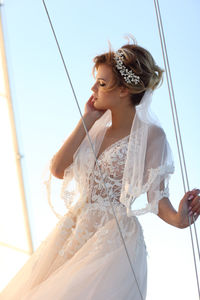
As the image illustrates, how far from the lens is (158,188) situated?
123 cm

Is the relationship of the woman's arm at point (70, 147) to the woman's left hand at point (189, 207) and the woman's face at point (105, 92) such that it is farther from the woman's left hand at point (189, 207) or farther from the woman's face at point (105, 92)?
the woman's left hand at point (189, 207)

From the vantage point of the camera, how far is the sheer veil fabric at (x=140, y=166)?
1241 mm

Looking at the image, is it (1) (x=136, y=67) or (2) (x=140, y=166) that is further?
(1) (x=136, y=67)

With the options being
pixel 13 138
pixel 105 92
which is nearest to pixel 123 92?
pixel 105 92

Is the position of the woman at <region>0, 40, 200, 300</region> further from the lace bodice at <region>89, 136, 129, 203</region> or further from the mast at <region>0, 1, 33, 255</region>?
the mast at <region>0, 1, 33, 255</region>

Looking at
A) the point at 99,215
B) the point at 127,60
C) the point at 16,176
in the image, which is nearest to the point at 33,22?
the point at 16,176

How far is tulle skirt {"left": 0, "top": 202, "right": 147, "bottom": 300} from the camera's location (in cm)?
122

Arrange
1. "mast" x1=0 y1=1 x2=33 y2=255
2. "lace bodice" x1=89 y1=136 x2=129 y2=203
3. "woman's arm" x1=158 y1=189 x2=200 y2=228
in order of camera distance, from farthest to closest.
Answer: "mast" x1=0 y1=1 x2=33 y2=255 → "lace bodice" x1=89 y1=136 x2=129 y2=203 → "woman's arm" x1=158 y1=189 x2=200 y2=228

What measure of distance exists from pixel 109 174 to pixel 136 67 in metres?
0.29

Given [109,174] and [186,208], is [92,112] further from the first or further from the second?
[186,208]

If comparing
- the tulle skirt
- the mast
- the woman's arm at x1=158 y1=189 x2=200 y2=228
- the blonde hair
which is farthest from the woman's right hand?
the mast

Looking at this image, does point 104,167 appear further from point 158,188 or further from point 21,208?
point 21,208

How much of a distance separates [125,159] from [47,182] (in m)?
0.25

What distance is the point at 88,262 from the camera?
4.14ft
